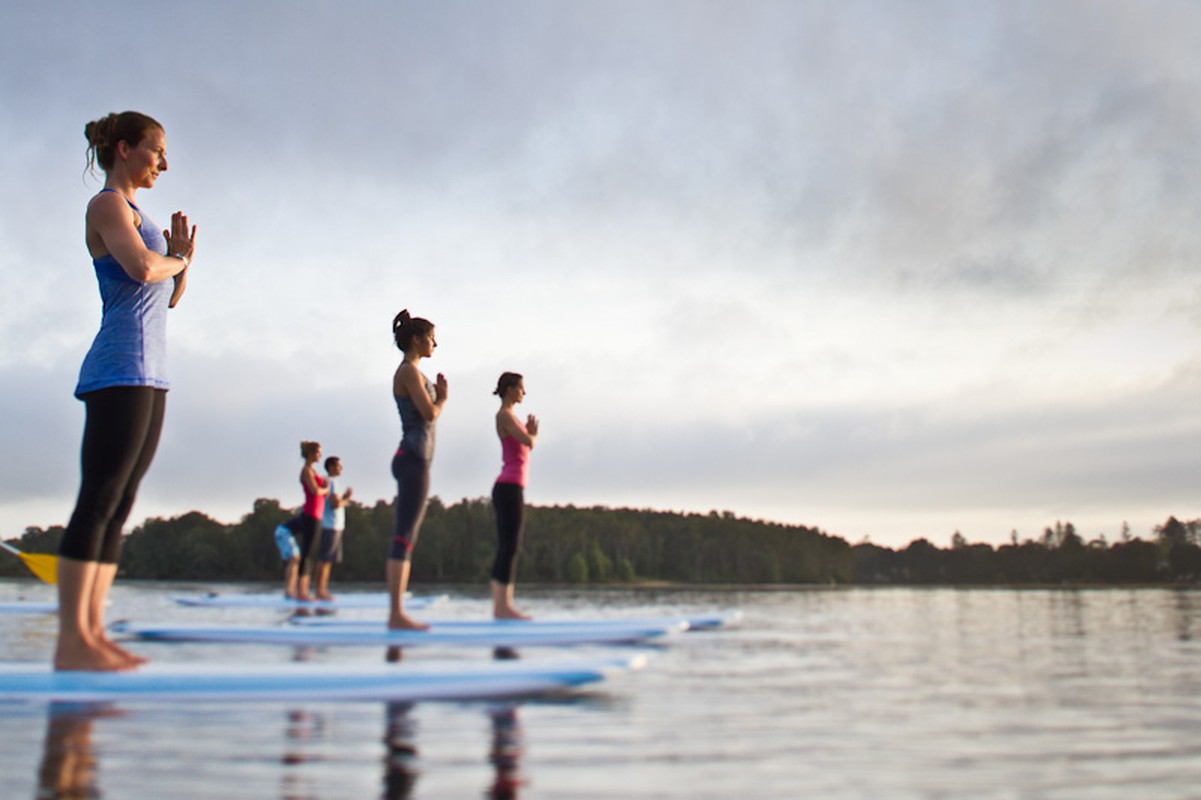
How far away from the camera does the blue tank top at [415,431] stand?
750 cm

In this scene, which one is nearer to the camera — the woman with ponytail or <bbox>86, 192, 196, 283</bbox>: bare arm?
<bbox>86, 192, 196, 283</bbox>: bare arm

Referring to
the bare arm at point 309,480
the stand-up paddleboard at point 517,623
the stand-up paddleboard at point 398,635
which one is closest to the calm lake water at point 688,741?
the stand-up paddleboard at point 398,635

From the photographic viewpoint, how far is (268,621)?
10086 mm

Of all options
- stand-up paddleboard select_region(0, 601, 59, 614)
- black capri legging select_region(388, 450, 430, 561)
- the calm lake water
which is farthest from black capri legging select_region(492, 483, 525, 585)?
stand-up paddleboard select_region(0, 601, 59, 614)

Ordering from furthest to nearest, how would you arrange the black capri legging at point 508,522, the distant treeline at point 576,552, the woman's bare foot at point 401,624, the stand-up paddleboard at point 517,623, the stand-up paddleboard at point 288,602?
the distant treeline at point 576,552 → the stand-up paddleboard at point 288,602 → the black capri legging at point 508,522 → the stand-up paddleboard at point 517,623 → the woman's bare foot at point 401,624

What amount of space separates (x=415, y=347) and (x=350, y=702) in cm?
376

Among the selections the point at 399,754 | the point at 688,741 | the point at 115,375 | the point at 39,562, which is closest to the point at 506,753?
the point at 399,754

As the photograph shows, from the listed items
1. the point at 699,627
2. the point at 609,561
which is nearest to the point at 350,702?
the point at 699,627

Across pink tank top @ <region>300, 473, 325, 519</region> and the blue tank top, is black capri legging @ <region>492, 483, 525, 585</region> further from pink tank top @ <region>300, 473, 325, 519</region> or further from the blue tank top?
pink tank top @ <region>300, 473, 325, 519</region>

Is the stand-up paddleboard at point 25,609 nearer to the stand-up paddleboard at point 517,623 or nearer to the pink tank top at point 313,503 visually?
the pink tank top at point 313,503

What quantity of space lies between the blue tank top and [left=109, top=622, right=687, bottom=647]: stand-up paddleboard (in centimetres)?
125

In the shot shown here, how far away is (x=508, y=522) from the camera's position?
27.3 feet

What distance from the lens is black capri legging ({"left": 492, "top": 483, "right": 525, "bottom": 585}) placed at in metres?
8.34

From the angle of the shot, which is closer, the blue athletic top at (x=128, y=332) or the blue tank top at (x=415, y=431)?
the blue athletic top at (x=128, y=332)
